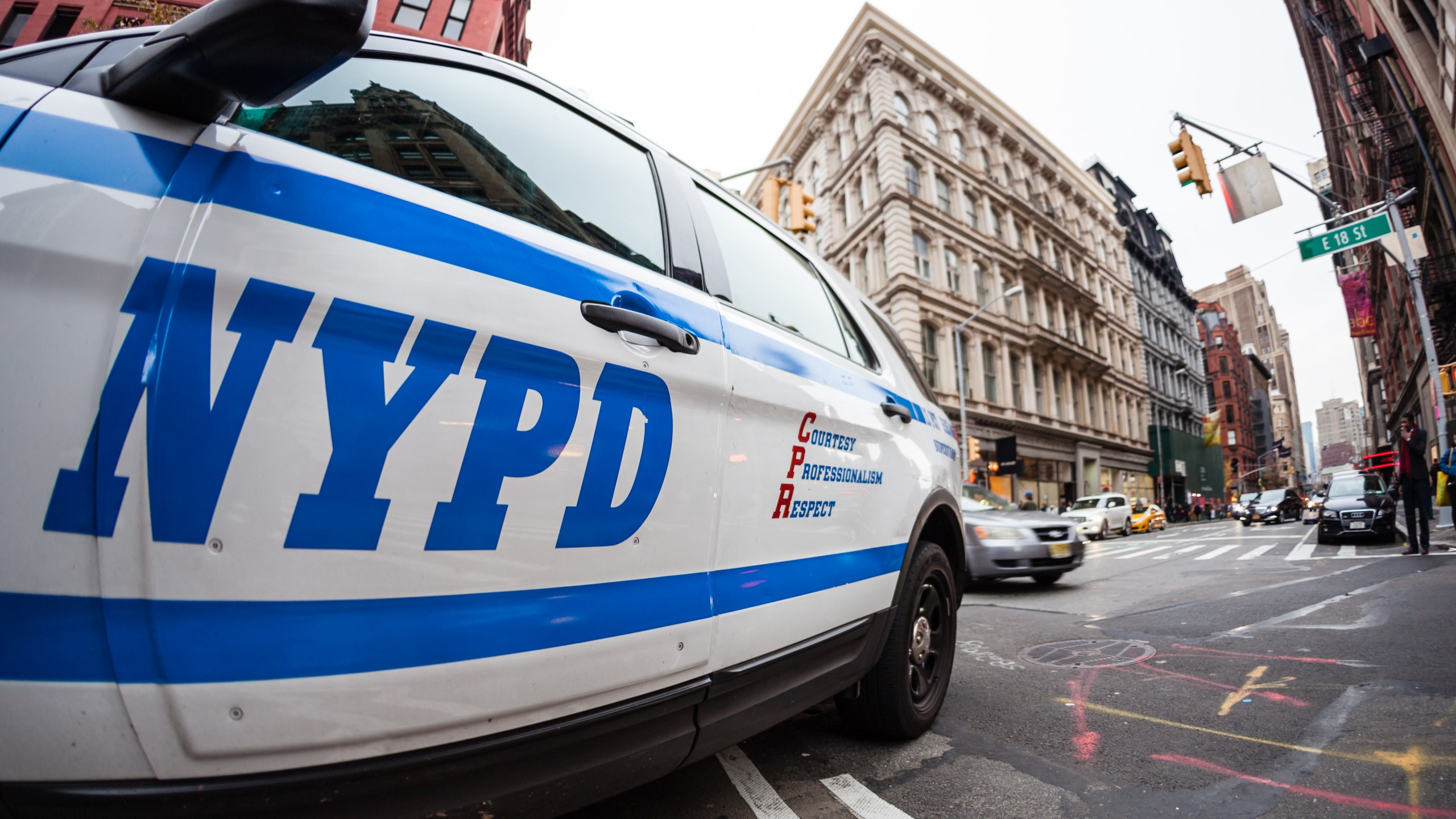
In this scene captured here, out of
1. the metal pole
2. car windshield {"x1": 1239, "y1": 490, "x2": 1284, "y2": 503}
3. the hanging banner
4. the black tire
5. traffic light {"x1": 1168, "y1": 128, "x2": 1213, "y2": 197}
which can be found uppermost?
the hanging banner

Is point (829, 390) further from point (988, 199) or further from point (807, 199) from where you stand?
point (988, 199)

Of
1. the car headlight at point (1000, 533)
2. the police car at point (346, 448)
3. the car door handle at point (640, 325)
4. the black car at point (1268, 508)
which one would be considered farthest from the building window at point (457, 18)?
the black car at point (1268, 508)

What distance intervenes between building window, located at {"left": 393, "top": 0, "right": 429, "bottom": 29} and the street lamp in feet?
68.6

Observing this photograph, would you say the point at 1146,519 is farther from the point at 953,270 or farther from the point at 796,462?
the point at 796,462

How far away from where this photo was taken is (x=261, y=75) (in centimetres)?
91

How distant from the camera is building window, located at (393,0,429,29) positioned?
1941cm

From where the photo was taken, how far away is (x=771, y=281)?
225 centimetres

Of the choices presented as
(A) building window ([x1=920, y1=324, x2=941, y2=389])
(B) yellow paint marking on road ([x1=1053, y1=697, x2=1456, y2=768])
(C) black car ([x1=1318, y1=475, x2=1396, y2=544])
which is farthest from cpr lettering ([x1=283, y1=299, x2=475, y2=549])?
(A) building window ([x1=920, y1=324, x2=941, y2=389])

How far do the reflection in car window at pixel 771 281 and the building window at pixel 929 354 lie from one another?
71.9 feet

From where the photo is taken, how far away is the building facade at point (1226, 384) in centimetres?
7138

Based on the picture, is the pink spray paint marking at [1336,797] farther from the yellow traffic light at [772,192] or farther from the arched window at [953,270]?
the arched window at [953,270]

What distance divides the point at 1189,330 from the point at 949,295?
140ft

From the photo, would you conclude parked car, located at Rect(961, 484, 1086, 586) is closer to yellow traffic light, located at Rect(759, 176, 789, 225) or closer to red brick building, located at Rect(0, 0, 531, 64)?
yellow traffic light, located at Rect(759, 176, 789, 225)

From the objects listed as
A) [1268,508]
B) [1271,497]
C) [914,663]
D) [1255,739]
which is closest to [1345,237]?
[1255,739]
